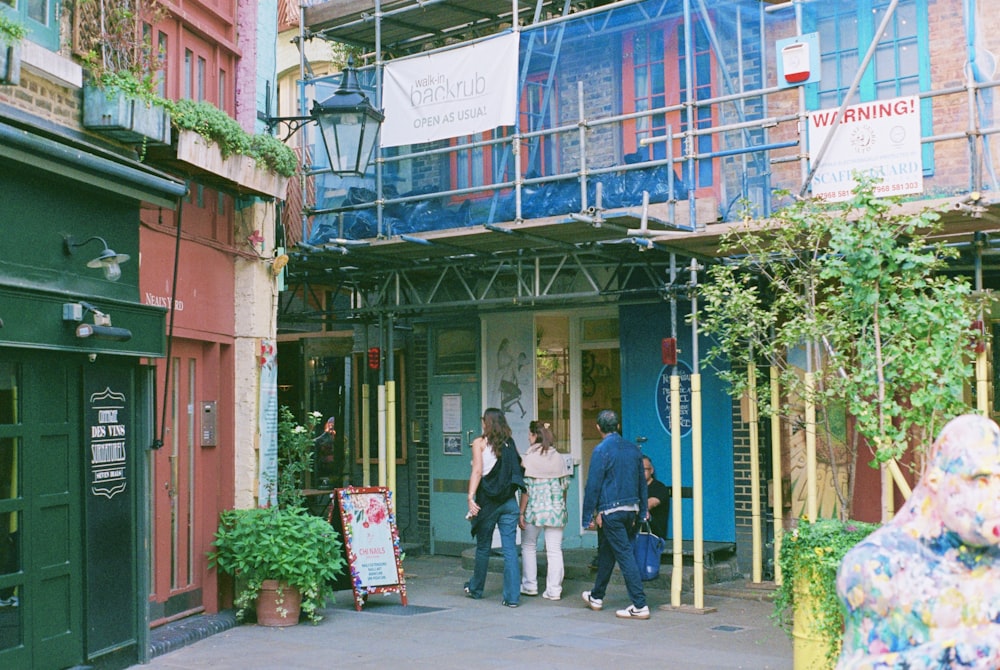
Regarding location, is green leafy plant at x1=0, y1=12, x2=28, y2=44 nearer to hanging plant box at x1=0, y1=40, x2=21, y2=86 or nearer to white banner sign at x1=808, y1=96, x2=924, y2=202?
hanging plant box at x1=0, y1=40, x2=21, y2=86

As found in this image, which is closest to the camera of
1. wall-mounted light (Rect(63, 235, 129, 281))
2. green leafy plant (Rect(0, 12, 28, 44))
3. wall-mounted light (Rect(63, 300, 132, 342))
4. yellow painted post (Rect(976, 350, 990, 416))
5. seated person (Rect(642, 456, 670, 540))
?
green leafy plant (Rect(0, 12, 28, 44))

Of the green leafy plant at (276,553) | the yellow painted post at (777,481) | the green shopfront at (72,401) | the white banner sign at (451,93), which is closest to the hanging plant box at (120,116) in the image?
the green shopfront at (72,401)

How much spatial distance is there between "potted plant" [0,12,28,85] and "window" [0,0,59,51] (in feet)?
1.55

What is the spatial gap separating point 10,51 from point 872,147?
22.0 ft

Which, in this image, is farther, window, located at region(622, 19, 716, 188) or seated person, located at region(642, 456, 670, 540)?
seated person, located at region(642, 456, 670, 540)

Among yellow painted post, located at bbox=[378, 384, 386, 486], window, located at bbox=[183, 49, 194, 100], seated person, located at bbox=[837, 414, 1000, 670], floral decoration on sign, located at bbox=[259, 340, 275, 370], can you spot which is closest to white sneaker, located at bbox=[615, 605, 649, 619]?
yellow painted post, located at bbox=[378, 384, 386, 486]

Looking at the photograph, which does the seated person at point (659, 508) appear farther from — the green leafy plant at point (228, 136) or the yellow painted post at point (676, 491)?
the green leafy plant at point (228, 136)

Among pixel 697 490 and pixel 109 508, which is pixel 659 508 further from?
pixel 109 508

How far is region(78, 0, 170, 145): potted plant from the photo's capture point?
851 centimetres

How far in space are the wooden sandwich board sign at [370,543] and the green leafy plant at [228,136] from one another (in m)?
3.09

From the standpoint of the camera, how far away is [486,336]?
15.4m

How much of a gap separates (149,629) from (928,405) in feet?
18.7

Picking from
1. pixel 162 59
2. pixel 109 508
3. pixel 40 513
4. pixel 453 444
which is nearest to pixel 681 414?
pixel 453 444

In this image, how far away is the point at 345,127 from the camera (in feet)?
36.7
